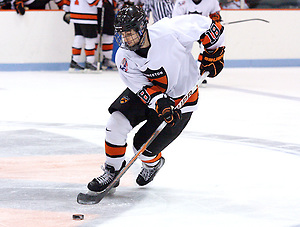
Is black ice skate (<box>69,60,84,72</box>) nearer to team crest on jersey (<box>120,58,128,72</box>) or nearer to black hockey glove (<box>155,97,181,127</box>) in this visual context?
team crest on jersey (<box>120,58,128,72</box>)

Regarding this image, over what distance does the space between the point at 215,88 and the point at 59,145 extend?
10.5 ft

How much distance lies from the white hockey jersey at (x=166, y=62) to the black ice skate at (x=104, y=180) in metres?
0.34

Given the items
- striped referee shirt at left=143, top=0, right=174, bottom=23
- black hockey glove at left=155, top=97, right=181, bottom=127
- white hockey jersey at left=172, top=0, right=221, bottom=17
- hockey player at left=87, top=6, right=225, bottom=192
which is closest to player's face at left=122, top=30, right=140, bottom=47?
hockey player at left=87, top=6, right=225, bottom=192

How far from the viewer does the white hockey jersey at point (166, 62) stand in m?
2.58

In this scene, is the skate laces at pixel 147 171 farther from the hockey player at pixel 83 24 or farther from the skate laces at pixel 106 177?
the hockey player at pixel 83 24

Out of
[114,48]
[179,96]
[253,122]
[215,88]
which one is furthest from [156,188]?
[114,48]

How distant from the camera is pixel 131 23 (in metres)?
2.46

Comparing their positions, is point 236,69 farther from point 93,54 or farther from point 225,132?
point 225,132

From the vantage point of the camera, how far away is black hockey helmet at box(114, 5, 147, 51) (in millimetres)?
2469

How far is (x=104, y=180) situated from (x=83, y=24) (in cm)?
520

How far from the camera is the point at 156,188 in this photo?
281 cm

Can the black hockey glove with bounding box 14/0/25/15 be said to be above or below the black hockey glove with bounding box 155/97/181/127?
below

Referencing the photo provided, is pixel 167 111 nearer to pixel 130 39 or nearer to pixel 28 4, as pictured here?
pixel 130 39

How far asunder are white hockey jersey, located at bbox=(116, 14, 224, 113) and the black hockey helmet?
0.26ft
